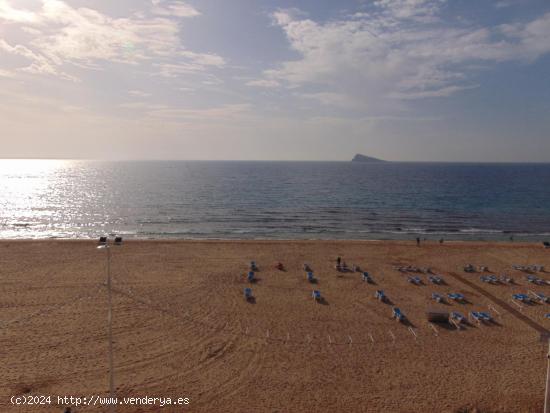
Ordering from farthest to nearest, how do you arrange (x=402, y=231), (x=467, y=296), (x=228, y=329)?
(x=402, y=231) → (x=467, y=296) → (x=228, y=329)

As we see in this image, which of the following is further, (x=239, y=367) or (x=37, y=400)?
(x=239, y=367)

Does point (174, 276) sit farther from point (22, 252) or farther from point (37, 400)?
point (22, 252)

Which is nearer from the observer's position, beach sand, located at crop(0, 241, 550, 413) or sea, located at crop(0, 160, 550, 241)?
beach sand, located at crop(0, 241, 550, 413)

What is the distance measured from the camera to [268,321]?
846 inches

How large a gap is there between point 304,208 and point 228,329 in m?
53.7

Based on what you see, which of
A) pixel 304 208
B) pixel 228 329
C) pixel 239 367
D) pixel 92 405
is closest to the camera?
pixel 92 405

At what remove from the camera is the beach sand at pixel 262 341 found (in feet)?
48.8

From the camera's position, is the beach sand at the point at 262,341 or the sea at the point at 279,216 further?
the sea at the point at 279,216

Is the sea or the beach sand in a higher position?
the sea

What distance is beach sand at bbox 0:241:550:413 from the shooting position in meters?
14.9

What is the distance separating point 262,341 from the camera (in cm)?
1905

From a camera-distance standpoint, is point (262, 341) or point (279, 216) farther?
point (279, 216)

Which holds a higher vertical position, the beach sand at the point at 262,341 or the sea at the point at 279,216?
the sea at the point at 279,216

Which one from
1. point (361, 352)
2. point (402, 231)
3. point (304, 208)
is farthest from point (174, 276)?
point (304, 208)
